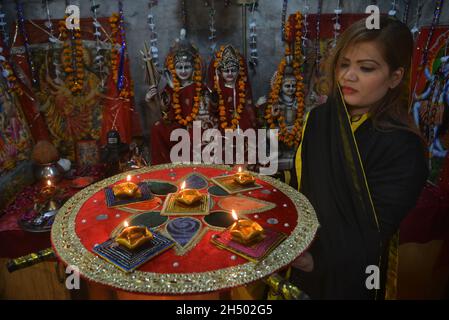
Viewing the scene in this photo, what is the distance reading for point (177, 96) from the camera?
4.05m

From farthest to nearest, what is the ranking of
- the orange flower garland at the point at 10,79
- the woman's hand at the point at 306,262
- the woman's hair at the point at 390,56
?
the orange flower garland at the point at 10,79
the woman's hand at the point at 306,262
the woman's hair at the point at 390,56

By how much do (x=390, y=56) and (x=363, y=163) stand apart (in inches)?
24.6

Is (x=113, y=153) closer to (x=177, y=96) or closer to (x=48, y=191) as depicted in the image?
(x=48, y=191)

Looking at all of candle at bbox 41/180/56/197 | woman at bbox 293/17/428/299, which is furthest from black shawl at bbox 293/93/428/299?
candle at bbox 41/180/56/197

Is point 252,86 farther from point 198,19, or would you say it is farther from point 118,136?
point 118,136

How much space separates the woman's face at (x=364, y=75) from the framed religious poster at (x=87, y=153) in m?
3.35

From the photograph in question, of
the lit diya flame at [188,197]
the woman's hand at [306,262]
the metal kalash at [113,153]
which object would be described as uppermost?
the lit diya flame at [188,197]

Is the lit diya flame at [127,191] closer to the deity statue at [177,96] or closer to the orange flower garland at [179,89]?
the deity statue at [177,96]

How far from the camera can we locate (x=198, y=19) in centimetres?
431

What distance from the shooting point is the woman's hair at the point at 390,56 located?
1.82m

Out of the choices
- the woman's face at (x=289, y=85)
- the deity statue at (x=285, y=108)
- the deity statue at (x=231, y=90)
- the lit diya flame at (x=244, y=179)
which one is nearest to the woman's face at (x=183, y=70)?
the deity statue at (x=231, y=90)

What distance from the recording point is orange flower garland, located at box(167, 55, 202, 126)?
4020 mm

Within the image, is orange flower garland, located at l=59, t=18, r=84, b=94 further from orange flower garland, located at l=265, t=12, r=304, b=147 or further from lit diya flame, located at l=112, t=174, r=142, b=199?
lit diya flame, located at l=112, t=174, r=142, b=199

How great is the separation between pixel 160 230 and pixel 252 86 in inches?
128
